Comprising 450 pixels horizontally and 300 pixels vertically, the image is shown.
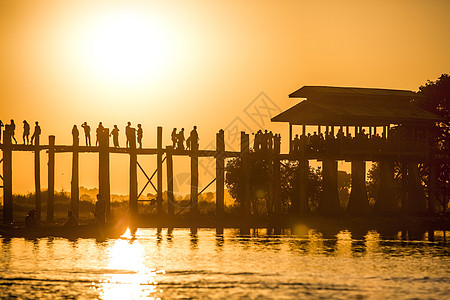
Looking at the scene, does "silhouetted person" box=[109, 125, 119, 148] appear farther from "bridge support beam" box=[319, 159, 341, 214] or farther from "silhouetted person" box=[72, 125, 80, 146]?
"bridge support beam" box=[319, 159, 341, 214]

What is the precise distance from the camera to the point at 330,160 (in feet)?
187

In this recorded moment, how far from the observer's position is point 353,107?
56.3m

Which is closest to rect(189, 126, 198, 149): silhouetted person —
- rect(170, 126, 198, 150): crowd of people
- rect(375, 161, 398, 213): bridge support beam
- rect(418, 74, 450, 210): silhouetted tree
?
rect(170, 126, 198, 150): crowd of people

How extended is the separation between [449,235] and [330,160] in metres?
8.91

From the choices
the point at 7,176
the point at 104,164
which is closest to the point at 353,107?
the point at 104,164

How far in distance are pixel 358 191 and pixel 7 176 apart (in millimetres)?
21630

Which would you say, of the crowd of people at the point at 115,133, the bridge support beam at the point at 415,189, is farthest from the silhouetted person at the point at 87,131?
the bridge support beam at the point at 415,189

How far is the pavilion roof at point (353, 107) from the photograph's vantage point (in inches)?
2179

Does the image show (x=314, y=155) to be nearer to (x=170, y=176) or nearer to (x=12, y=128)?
(x=170, y=176)

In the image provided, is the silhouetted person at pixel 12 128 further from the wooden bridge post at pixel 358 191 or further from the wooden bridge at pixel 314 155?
the wooden bridge post at pixel 358 191

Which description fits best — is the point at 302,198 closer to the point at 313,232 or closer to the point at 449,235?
the point at 313,232

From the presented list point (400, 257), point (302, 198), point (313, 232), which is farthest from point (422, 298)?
point (302, 198)

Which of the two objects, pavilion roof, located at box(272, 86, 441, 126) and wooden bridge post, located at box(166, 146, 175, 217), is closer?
wooden bridge post, located at box(166, 146, 175, 217)

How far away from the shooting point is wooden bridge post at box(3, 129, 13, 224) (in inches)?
1982
